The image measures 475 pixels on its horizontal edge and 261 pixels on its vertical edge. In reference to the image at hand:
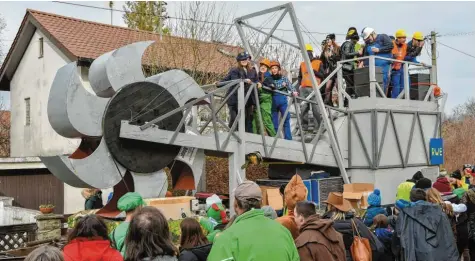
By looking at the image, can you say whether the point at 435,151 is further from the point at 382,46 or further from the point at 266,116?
the point at 266,116

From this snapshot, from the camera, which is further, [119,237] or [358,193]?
[358,193]

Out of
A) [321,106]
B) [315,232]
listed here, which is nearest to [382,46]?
[321,106]

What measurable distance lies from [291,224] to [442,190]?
17.5ft

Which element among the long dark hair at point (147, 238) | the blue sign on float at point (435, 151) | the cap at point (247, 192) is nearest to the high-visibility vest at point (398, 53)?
the blue sign on float at point (435, 151)

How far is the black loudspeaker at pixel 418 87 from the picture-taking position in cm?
1308

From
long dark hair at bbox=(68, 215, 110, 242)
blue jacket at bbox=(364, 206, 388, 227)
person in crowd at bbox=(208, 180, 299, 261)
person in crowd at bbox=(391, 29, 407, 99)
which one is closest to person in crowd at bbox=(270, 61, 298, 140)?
person in crowd at bbox=(391, 29, 407, 99)

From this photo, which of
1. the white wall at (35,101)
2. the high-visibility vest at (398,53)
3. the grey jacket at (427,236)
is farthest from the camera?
Answer: the white wall at (35,101)

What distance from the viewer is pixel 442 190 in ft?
31.5

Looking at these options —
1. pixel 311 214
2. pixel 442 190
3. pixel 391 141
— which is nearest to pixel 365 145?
pixel 391 141

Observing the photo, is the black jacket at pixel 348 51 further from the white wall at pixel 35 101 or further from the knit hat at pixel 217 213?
the white wall at pixel 35 101

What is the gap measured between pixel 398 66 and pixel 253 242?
977 centimetres

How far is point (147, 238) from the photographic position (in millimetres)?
4016

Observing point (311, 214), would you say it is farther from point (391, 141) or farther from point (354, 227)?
point (391, 141)

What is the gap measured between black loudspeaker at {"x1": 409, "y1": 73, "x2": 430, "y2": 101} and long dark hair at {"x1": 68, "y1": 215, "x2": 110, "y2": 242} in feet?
33.9
